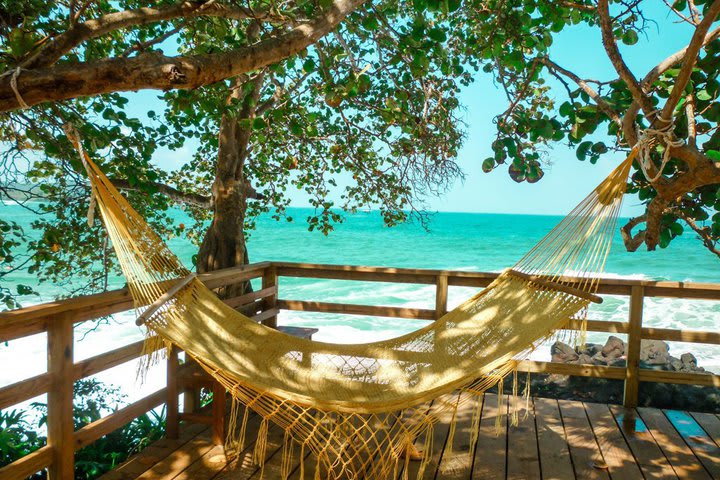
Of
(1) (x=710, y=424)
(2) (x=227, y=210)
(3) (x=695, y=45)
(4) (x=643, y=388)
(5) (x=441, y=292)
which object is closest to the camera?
(3) (x=695, y=45)

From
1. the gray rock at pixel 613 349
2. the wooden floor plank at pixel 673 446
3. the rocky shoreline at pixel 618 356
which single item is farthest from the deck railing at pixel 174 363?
the gray rock at pixel 613 349

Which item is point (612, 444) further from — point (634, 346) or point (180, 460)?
point (180, 460)

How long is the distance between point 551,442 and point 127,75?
1.98 metres

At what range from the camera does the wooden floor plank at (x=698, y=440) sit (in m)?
2.07

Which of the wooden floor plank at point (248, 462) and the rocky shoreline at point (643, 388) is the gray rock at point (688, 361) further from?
the wooden floor plank at point (248, 462)

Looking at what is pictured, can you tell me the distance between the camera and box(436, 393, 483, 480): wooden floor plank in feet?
6.40

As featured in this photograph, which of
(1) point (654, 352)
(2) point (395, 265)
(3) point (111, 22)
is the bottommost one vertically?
(2) point (395, 265)

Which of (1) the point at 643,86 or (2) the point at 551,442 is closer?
(1) the point at 643,86

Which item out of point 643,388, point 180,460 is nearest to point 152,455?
point 180,460

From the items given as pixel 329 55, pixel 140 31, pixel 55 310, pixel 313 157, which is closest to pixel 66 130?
pixel 55 310

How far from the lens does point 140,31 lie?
309cm

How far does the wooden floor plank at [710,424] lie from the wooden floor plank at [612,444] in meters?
0.36

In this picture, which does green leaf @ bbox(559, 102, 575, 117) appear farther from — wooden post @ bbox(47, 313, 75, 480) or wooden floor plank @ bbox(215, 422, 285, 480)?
wooden post @ bbox(47, 313, 75, 480)

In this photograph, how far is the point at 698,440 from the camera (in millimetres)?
2307
